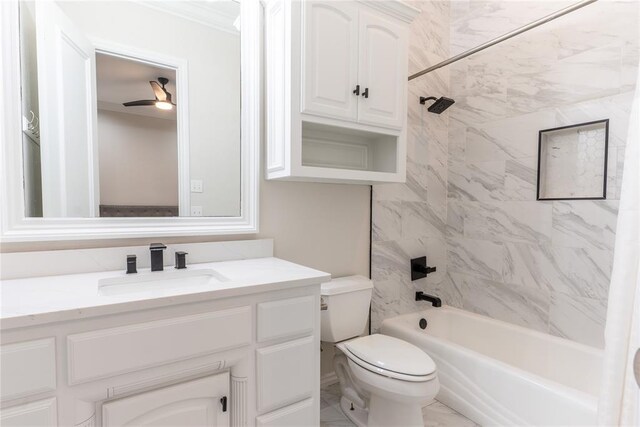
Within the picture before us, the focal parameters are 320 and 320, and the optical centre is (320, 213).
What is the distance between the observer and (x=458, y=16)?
2410 mm

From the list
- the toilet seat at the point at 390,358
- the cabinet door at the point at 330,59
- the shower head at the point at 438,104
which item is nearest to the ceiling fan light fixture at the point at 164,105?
the cabinet door at the point at 330,59

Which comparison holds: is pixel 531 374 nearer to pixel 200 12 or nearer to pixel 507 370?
pixel 507 370

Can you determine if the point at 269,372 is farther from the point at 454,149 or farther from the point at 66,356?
the point at 454,149

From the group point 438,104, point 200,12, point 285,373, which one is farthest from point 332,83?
point 285,373

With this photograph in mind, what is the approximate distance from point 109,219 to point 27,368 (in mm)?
718

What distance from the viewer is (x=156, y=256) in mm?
1361

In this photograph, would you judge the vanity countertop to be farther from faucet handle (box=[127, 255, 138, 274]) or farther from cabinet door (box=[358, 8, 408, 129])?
cabinet door (box=[358, 8, 408, 129])

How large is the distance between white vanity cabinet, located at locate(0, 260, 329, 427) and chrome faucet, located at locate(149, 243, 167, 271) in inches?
17.5

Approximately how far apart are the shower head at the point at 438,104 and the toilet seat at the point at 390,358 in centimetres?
156

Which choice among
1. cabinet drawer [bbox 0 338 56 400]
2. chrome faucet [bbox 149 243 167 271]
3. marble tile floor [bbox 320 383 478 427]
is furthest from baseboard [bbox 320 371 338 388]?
cabinet drawer [bbox 0 338 56 400]

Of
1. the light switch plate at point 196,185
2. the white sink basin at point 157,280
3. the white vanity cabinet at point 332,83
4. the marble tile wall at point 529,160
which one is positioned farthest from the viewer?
the marble tile wall at point 529,160

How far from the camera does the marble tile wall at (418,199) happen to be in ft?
7.02

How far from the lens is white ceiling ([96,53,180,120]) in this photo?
1.38 meters

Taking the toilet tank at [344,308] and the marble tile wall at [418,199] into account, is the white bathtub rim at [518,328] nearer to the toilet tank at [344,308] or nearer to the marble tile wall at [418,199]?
the marble tile wall at [418,199]
